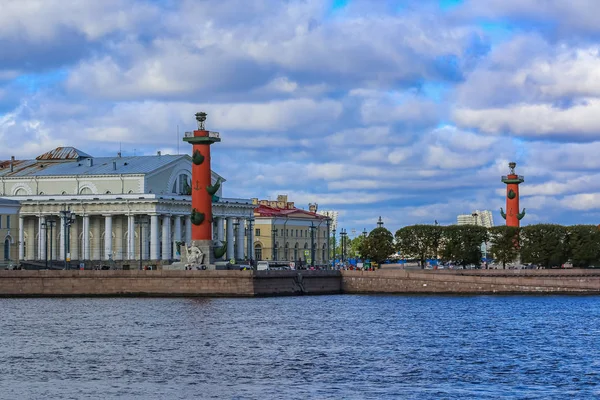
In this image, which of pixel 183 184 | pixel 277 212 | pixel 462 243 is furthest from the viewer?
pixel 277 212

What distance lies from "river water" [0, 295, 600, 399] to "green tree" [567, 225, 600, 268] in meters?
29.2

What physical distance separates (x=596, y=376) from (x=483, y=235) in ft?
189

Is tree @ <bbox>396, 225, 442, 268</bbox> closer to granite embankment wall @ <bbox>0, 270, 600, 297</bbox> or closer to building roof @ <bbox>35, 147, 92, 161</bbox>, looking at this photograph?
granite embankment wall @ <bbox>0, 270, 600, 297</bbox>

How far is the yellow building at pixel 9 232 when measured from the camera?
82.3 m

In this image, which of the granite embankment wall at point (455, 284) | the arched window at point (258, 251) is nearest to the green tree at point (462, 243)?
the granite embankment wall at point (455, 284)

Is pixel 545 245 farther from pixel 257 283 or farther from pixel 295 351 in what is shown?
pixel 295 351

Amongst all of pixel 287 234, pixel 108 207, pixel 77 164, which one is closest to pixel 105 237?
pixel 108 207

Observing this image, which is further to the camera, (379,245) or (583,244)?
(379,245)

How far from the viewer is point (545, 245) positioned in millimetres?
88688

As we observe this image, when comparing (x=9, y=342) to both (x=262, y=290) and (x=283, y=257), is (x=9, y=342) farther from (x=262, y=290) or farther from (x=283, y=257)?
(x=283, y=257)

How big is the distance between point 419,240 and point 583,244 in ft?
37.0

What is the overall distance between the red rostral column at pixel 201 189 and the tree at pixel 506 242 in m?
29.7

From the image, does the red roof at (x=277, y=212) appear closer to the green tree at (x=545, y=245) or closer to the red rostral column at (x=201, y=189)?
the green tree at (x=545, y=245)

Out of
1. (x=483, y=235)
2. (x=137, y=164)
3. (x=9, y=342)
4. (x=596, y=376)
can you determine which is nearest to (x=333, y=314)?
(x=9, y=342)
